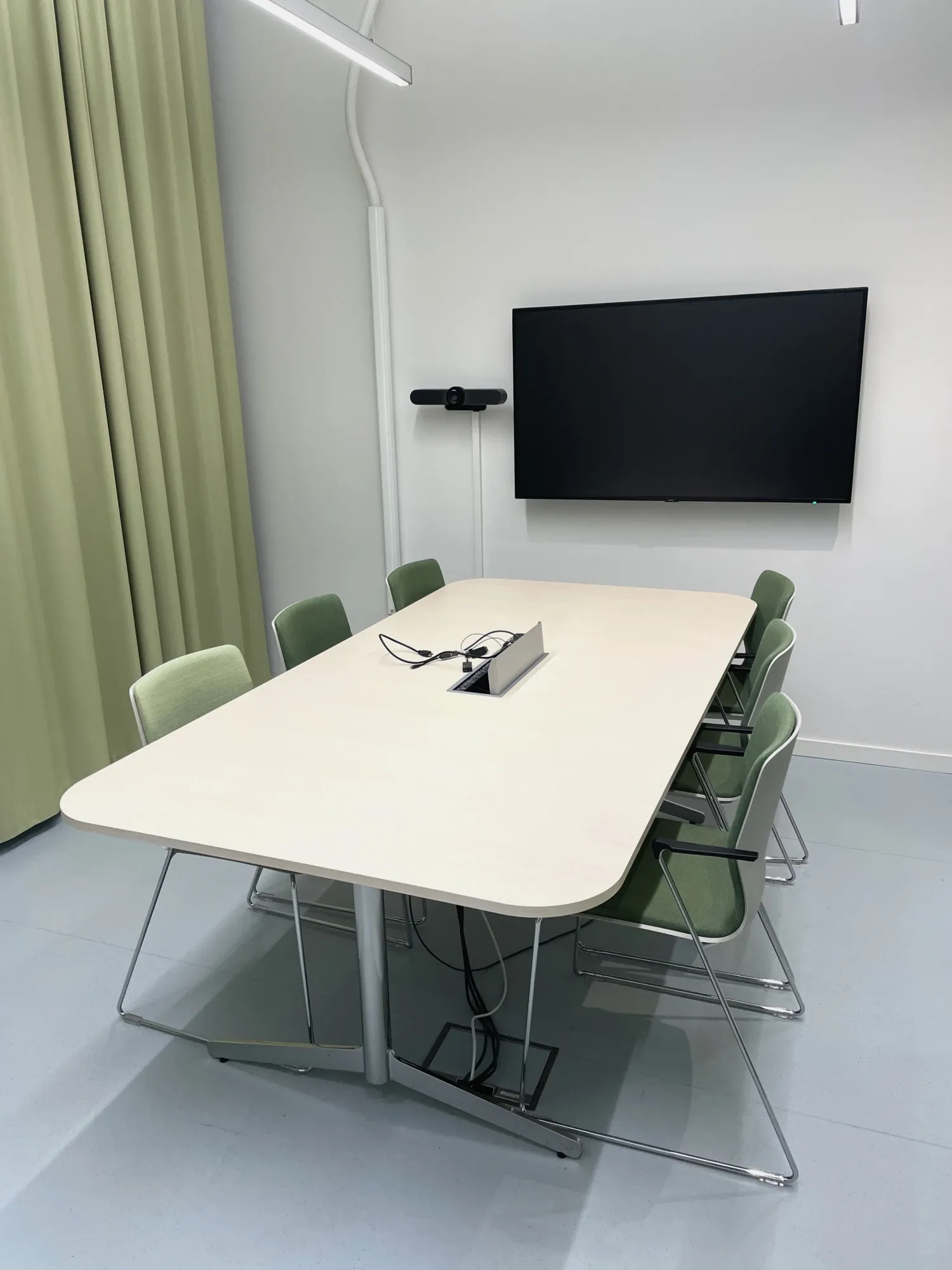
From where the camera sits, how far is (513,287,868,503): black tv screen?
3.81 meters

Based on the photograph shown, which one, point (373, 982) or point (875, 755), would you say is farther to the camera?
point (875, 755)

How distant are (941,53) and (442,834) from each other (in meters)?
3.59

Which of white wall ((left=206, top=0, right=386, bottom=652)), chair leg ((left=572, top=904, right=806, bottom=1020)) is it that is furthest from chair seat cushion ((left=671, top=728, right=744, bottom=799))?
white wall ((left=206, top=0, right=386, bottom=652))

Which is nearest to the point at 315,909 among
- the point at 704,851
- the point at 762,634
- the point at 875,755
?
the point at 704,851

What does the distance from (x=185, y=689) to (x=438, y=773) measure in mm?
998

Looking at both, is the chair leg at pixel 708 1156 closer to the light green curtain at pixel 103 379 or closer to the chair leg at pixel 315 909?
the chair leg at pixel 315 909

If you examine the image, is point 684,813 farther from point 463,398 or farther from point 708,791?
point 463,398

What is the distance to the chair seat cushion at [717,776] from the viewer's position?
104 inches

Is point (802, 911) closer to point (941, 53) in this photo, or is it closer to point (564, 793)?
point (564, 793)

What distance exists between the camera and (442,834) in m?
1.78

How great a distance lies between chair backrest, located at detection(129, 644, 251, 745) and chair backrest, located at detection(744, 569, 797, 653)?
6.04ft

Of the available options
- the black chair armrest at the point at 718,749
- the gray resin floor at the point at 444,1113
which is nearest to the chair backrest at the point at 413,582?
the gray resin floor at the point at 444,1113

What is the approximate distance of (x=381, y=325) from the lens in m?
4.49

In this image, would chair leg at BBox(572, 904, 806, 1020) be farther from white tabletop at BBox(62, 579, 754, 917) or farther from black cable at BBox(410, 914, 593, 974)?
white tabletop at BBox(62, 579, 754, 917)
